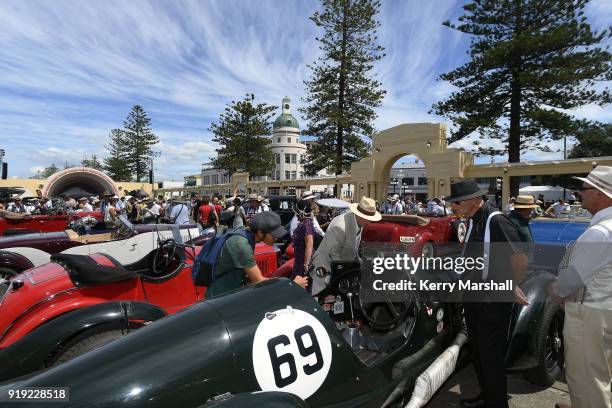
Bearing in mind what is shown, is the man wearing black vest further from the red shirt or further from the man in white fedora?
the red shirt

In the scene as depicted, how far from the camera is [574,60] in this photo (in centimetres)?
2019

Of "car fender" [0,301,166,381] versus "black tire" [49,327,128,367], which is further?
"black tire" [49,327,128,367]

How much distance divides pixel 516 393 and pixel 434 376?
4.94 feet

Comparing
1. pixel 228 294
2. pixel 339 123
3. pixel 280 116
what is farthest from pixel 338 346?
pixel 280 116

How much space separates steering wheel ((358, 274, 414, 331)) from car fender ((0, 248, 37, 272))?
590 centimetres

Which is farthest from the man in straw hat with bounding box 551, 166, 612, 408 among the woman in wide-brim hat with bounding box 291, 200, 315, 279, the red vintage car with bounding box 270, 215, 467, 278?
the red vintage car with bounding box 270, 215, 467, 278

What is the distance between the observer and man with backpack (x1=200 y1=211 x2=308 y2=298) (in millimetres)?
3156

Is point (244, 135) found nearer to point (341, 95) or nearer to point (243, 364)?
point (341, 95)

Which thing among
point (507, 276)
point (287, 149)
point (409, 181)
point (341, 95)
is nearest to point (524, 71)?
point (341, 95)

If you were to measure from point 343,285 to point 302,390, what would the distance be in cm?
139

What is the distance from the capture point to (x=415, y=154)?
2461 centimetres

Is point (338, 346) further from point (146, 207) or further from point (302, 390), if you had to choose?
point (146, 207)

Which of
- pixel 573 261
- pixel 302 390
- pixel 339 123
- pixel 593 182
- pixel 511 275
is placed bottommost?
pixel 302 390

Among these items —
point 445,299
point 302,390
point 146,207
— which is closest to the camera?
point 302,390
